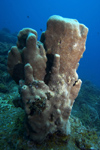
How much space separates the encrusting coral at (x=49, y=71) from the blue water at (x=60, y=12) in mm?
124600

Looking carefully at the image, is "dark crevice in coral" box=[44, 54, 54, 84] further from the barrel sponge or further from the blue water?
the blue water

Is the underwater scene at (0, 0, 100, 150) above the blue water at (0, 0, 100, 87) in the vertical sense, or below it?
below

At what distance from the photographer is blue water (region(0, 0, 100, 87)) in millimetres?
131250

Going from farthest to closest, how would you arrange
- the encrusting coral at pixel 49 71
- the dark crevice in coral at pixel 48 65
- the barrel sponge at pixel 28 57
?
1. the dark crevice in coral at pixel 48 65
2. the barrel sponge at pixel 28 57
3. the encrusting coral at pixel 49 71

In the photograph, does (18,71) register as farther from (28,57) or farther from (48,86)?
(48,86)

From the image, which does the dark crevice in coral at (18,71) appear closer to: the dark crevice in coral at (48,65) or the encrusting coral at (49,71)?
the encrusting coral at (49,71)

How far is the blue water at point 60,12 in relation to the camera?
5167 inches

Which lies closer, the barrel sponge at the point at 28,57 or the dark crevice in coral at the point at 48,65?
the barrel sponge at the point at 28,57

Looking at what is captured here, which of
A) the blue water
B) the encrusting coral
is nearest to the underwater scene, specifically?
the encrusting coral

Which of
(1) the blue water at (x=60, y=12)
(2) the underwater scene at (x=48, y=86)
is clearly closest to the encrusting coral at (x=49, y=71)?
(2) the underwater scene at (x=48, y=86)

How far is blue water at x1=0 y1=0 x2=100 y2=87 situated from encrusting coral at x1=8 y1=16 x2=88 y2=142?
Result: 12460cm

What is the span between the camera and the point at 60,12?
169 metres

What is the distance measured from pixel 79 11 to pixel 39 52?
619ft

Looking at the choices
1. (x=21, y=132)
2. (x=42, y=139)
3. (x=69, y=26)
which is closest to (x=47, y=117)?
(x=42, y=139)
